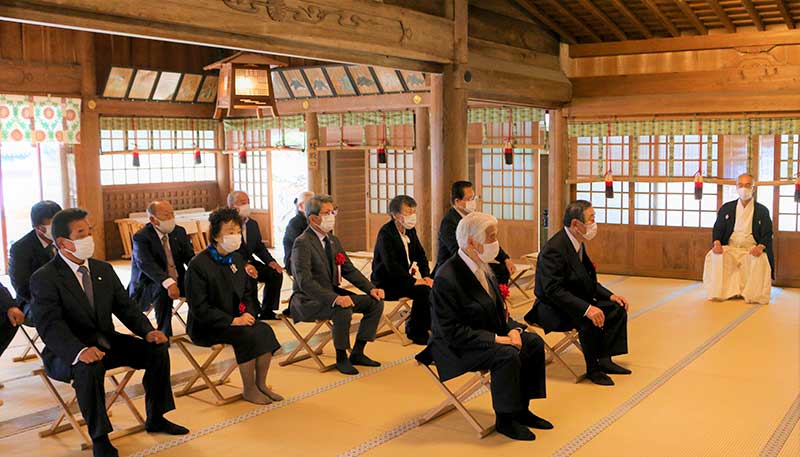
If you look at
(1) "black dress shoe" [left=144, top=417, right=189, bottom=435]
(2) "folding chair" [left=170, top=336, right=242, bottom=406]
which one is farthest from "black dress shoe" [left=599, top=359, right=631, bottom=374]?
(1) "black dress shoe" [left=144, top=417, right=189, bottom=435]

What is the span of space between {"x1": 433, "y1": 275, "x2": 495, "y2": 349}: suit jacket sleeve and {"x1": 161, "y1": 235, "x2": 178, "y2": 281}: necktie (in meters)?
3.00

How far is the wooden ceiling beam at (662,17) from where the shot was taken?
351 inches

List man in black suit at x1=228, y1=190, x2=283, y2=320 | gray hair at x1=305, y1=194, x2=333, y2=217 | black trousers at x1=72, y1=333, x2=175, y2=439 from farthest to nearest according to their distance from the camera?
man in black suit at x1=228, y1=190, x2=283, y2=320
gray hair at x1=305, y1=194, x2=333, y2=217
black trousers at x1=72, y1=333, x2=175, y2=439

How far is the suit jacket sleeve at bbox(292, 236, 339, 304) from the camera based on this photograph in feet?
19.0

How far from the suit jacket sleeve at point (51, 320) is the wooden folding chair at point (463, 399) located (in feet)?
6.18

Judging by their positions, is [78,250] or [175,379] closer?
[78,250]

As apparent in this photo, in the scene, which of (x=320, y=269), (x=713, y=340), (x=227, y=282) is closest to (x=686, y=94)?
(x=713, y=340)

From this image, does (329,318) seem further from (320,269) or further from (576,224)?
(576,224)

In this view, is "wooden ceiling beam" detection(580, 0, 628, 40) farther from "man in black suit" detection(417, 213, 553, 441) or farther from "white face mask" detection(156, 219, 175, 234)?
"man in black suit" detection(417, 213, 553, 441)

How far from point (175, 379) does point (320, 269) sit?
1.28 metres

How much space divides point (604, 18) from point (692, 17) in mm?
972

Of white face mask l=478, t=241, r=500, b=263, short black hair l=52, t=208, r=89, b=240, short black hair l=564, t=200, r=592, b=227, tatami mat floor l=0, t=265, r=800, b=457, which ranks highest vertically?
short black hair l=52, t=208, r=89, b=240

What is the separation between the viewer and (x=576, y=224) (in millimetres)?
5594

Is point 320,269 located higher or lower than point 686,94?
lower
